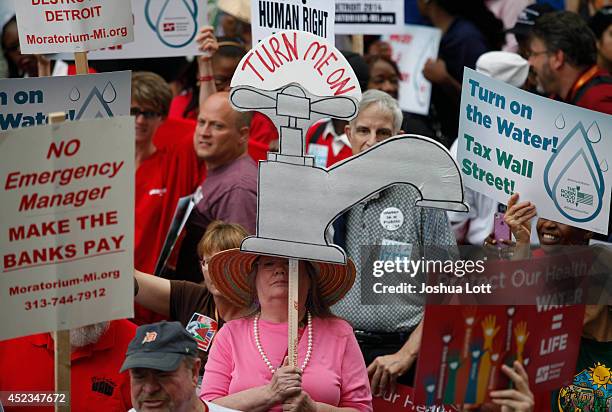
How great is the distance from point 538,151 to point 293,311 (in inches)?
53.3

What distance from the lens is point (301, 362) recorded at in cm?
514

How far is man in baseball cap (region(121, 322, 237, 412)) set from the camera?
4.55 metres

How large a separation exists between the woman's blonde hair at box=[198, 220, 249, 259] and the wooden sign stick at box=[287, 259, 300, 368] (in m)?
0.79

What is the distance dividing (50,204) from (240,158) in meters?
2.69

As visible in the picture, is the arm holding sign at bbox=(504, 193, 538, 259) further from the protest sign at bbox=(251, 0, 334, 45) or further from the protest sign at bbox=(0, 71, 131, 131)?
the protest sign at bbox=(0, 71, 131, 131)

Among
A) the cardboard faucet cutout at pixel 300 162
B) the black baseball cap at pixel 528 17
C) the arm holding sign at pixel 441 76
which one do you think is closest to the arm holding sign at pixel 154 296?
the cardboard faucet cutout at pixel 300 162

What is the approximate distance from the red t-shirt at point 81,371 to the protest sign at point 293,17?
179 cm

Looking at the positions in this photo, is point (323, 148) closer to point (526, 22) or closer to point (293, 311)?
point (526, 22)

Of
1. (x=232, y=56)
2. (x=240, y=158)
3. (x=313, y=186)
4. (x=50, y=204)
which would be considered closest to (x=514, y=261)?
(x=313, y=186)

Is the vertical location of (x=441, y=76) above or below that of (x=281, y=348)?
above

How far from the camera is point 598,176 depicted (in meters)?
5.50

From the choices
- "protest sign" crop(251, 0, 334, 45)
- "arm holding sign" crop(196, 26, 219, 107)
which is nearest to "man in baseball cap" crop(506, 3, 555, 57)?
"arm holding sign" crop(196, 26, 219, 107)

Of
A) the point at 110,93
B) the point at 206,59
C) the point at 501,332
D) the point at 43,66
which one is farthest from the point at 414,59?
the point at 501,332

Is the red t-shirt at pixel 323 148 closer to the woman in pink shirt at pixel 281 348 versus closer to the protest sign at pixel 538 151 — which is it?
the protest sign at pixel 538 151
